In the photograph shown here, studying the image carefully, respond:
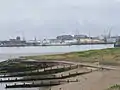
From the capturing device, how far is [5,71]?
2468 inches

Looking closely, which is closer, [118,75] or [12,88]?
[12,88]

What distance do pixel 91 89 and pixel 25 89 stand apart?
30.0 feet

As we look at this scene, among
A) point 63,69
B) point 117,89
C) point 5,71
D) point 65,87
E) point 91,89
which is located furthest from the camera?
point 5,71

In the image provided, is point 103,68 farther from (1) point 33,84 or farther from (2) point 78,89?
(2) point 78,89

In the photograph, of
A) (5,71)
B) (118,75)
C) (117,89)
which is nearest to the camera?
(117,89)

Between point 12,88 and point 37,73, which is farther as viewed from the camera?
point 37,73

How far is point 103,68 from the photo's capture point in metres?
54.3

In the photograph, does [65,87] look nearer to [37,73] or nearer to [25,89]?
[25,89]

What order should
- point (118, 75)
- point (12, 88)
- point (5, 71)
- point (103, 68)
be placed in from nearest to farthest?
point (12, 88) → point (118, 75) → point (103, 68) → point (5, 71)

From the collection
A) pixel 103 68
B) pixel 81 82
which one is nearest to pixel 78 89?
pixel 81 82

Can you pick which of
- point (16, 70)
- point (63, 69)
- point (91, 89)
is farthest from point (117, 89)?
point (16, 70)

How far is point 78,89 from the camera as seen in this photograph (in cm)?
3562

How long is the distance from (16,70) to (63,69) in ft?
32.6

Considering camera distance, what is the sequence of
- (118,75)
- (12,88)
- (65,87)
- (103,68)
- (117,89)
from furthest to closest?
(103,68)
(118,75)
(12,88)
(65,87)
(117,89)
